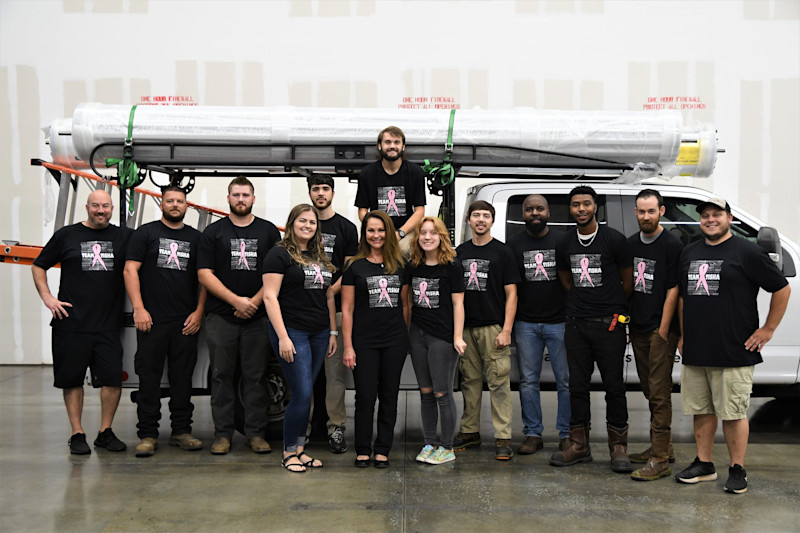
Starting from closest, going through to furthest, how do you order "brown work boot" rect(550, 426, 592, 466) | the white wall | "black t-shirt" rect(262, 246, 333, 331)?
"black t-shirt" rect(262, 246, 333, 331) < "brown work boot" rect(550, 426, 592, 466) < the white wall

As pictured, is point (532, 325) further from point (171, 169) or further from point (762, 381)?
point (171, 169)

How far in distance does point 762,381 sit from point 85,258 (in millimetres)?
4973

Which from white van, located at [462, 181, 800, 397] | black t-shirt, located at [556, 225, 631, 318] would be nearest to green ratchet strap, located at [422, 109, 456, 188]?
white van, located at [462, 181, 800, 397]

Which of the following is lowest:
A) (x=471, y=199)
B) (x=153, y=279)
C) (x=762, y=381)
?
(x=762, y=381)

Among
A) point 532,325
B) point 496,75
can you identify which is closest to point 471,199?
point 532,325

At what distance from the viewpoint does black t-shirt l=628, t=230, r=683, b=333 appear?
4.88m

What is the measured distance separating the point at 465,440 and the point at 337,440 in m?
0.92

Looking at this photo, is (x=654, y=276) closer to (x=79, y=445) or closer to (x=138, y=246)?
(x=138, y=246)

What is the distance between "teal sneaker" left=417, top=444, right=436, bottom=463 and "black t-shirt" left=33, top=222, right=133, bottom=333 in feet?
7.66

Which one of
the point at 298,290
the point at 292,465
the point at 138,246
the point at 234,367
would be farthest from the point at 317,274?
the point at 138,246

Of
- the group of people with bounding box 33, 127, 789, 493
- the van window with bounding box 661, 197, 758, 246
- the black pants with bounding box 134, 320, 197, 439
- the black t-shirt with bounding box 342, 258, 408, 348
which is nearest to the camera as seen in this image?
the group of people with bounding box 33, 127, 789, 493

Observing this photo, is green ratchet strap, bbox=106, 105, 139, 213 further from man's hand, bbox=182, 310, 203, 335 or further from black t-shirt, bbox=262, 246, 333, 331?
black t-shirt, bbox=262, 246, 333, 331

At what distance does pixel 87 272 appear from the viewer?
5387 millimetres

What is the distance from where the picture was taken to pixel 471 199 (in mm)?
6141
